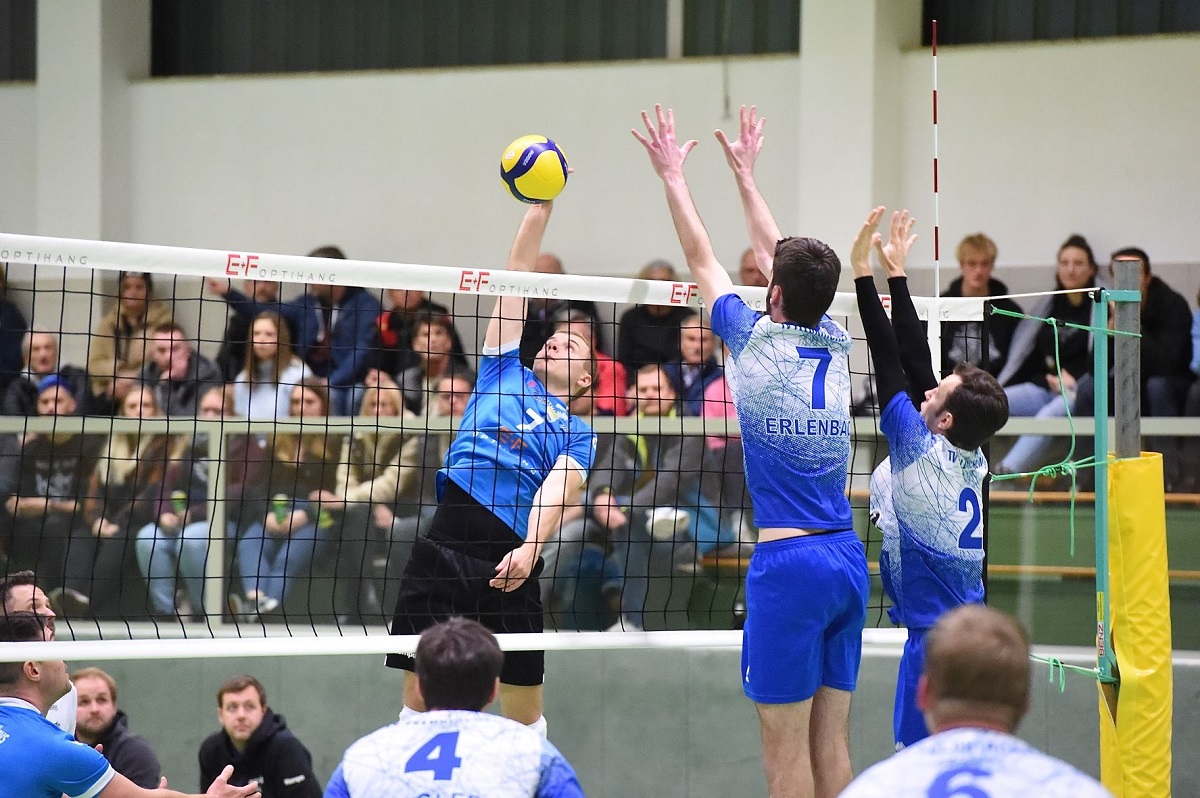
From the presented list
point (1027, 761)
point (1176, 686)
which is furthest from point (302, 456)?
point (1027, 761)

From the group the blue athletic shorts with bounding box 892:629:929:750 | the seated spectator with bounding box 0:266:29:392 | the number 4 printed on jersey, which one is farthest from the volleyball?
the seated spectator with bounding box 0:266:29:392

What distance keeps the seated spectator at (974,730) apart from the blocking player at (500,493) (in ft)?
9.91

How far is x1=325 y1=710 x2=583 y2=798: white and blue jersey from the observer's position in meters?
3.12

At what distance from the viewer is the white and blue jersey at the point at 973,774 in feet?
8.39

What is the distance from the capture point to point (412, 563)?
5.84 metres

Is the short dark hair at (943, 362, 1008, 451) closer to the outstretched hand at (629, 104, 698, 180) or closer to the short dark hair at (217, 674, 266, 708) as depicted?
the outstretched hand at (629, 104, 698, 180)

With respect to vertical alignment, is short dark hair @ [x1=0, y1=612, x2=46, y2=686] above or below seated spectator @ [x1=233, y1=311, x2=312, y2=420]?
below

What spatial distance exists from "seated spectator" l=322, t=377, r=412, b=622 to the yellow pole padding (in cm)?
417

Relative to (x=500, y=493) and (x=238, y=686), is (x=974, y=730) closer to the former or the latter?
(x=500, y=493)

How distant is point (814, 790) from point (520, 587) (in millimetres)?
1583

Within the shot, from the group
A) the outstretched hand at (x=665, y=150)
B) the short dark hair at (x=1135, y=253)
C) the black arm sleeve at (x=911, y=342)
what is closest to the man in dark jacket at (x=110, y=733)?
the outstretched hand at (x=665, y=150)

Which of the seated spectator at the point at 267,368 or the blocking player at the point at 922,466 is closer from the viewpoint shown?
the blocking player at the point at 922,466

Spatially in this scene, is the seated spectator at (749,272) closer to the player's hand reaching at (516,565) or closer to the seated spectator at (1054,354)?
the seated spectator at (1054,354)

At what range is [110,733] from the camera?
23.1 ft
